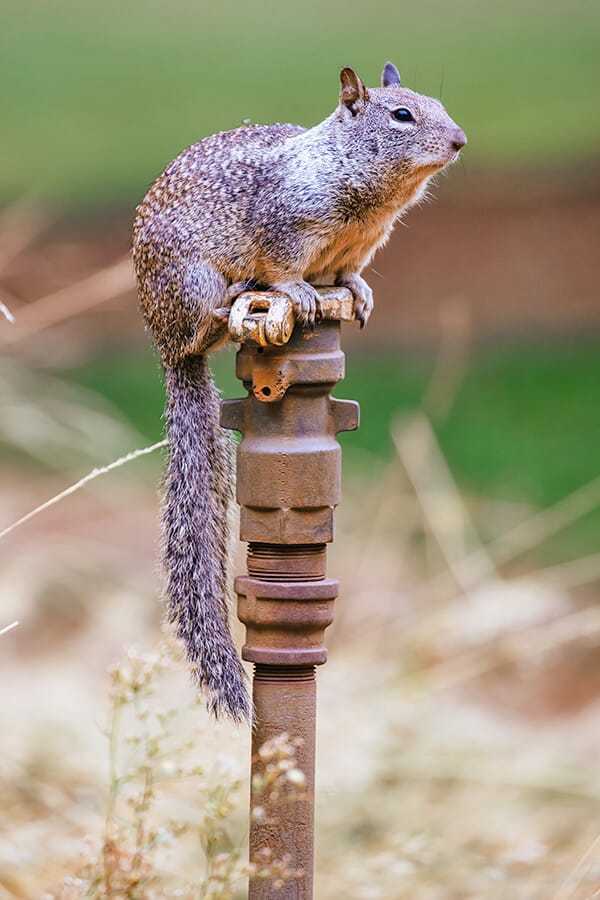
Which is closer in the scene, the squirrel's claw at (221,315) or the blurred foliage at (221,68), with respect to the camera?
the squirrel's claw at (221,315)

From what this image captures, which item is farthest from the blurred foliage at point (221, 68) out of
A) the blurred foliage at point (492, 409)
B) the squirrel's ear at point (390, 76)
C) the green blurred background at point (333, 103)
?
the squirrel's ear at point (390, 76)

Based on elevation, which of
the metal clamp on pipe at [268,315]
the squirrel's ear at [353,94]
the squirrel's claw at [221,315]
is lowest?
the metal clamp on pipe at [268,315]

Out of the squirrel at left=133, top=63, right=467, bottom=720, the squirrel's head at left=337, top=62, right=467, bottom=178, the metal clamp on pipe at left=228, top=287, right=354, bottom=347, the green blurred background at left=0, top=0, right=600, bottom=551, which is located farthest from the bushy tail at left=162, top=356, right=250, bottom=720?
the green blurred background at left=0, top=0, right=600, bottom=551

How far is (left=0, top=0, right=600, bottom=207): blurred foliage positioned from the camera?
150 inches

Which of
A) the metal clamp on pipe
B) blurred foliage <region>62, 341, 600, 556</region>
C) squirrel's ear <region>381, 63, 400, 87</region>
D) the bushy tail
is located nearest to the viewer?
the metal clamp on pipe

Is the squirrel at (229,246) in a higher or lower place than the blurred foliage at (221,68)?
lower

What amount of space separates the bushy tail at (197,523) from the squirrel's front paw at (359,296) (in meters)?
0.15

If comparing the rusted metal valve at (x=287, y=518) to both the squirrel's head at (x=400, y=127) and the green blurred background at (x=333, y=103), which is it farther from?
the green blurred background at (x=333, y=103)

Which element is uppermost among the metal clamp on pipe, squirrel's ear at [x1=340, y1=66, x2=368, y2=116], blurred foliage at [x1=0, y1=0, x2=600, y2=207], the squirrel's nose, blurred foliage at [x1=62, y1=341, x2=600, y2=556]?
blurred foliage at [x1=0, y1=0, x2=600, y2=207]

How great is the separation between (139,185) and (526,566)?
1.87 meters

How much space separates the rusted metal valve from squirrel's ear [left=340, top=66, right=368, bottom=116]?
17 cm

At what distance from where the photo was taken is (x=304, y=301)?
112cm

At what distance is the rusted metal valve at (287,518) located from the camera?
1.12 m

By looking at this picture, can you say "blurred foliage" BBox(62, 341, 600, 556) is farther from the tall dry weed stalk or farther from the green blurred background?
the tall dry weed stalk
